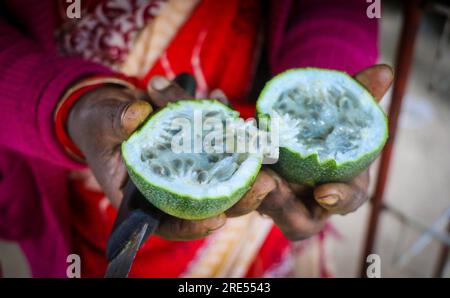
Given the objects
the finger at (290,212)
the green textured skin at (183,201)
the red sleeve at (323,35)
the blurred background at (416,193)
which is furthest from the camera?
the blurred background at (416,193)

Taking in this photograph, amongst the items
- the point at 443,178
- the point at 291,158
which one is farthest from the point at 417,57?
the point at 291,158

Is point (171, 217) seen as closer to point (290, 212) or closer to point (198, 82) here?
point (290, 212)

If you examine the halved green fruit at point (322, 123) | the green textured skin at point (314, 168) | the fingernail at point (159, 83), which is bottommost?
the green textured skin at point (314, 168)

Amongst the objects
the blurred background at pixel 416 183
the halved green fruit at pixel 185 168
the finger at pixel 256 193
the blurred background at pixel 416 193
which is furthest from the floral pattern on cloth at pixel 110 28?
the blurred background at pixel 416 183

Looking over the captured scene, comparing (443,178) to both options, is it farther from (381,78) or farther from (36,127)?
(36,127)

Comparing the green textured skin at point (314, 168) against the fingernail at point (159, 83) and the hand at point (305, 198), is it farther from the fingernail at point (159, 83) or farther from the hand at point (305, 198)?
the fingernail at point (159, 83)

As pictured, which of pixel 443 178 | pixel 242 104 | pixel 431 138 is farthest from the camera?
pixel 431 138

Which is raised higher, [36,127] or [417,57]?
[36,127]
